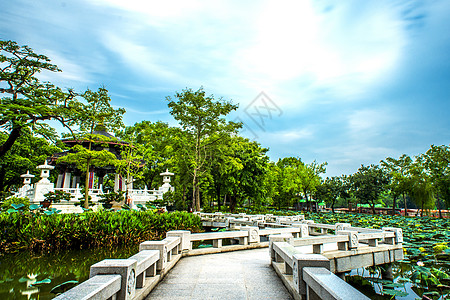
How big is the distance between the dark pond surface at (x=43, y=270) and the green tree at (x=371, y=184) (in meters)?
35.8

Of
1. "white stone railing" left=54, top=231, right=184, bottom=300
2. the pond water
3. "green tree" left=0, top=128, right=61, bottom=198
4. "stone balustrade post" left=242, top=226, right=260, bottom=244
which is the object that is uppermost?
"green tree" left=0, top=128, right=61, bottom=198

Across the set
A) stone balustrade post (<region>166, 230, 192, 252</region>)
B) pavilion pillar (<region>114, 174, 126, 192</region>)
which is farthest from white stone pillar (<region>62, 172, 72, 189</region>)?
stone balustrade post (<region>166, 230, 192, 252</region>)

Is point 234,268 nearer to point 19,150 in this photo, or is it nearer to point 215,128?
point 215,128

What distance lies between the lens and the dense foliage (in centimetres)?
1055

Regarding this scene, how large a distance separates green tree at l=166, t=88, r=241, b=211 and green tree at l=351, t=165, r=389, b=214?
25.7m

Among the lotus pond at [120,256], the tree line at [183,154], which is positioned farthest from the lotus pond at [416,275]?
the tree line at [183,154]

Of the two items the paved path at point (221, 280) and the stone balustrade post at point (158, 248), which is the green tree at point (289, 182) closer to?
the paved path at point (221, 280)

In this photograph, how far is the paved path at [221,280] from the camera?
14.4 ft

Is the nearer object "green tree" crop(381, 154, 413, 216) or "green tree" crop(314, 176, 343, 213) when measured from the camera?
"green tree" crop(381, 154, 413, 216)

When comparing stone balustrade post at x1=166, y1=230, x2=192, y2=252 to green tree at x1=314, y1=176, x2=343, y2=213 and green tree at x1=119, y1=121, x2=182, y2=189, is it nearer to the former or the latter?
green tree at x1=119, y1=121, x2=182, y2=189

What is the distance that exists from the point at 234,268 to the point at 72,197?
58.9 ft

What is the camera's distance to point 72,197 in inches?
780

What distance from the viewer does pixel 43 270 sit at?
313 inches

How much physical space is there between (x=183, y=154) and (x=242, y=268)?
16.9 meters
